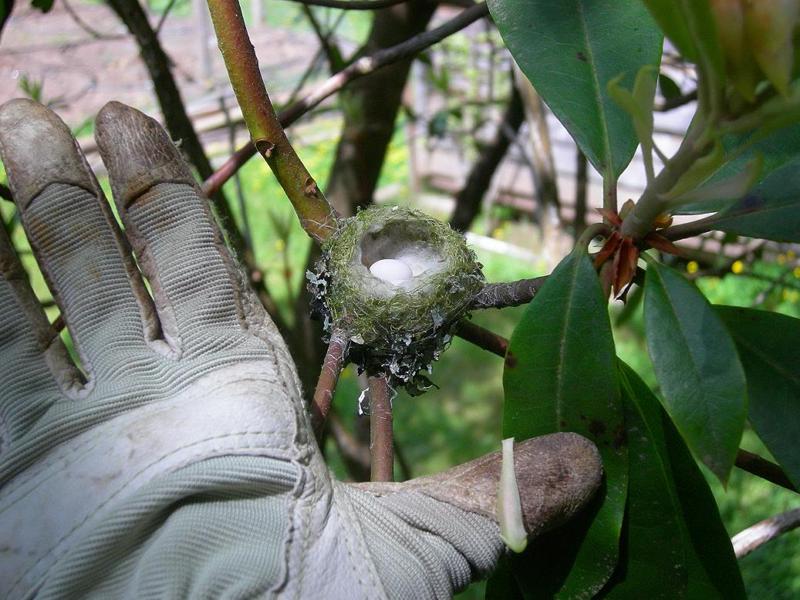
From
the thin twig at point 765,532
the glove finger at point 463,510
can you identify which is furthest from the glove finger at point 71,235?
the thin twig at point 765,532

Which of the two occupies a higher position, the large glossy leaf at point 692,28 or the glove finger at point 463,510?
the large glossy leaf at point 692,28

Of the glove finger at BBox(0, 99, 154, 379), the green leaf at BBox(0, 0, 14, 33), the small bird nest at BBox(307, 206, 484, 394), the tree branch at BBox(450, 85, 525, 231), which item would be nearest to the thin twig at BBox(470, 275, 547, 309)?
the small bird nest at BBox(307, 206, 484, 394)

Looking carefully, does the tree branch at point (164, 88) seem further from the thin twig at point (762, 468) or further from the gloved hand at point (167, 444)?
the thin twig at point (762, 468)

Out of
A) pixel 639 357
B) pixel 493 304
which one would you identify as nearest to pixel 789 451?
pixel 493 304

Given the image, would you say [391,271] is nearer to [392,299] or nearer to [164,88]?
[392,299]

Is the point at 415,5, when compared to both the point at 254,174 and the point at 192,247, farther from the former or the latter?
the point at 254,174
